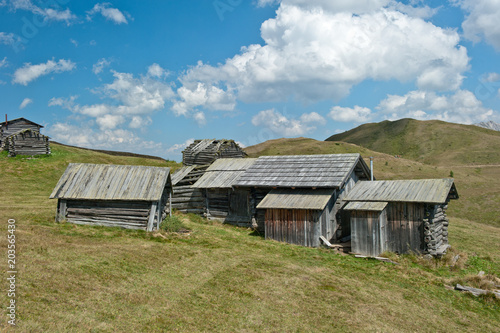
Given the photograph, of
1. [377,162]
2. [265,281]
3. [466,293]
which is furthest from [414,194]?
[377,162]

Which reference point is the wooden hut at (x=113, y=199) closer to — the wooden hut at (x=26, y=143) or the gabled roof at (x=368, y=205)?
the gabled roof at (x=368, y=205)

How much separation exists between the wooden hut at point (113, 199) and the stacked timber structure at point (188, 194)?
5724mm

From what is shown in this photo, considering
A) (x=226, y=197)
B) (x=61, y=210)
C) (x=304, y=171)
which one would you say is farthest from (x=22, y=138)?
(x=304, y=171)

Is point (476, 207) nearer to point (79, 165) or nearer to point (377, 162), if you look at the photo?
point (377, 162)

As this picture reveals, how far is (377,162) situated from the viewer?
6194 cm

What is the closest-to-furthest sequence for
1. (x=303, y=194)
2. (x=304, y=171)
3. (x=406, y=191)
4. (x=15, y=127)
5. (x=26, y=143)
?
(x=406, y=191) → (x=303, y=194) → (x=304, y=171) → (x=26, y=143) → (x=15, y=127)

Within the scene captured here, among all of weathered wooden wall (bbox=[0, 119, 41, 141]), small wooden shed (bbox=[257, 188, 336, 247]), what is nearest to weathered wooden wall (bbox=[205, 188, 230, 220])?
small wooden shed (bbox=[257, 188, 336, 247])

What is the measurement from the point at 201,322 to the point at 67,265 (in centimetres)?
563

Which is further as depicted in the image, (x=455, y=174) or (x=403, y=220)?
(x=455, y=174)

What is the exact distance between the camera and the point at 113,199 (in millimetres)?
19719

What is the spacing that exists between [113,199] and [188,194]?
831cm

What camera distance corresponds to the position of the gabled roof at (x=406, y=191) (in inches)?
706

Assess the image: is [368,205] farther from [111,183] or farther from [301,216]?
[111,183]

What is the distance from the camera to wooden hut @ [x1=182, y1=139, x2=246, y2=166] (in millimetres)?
43803
